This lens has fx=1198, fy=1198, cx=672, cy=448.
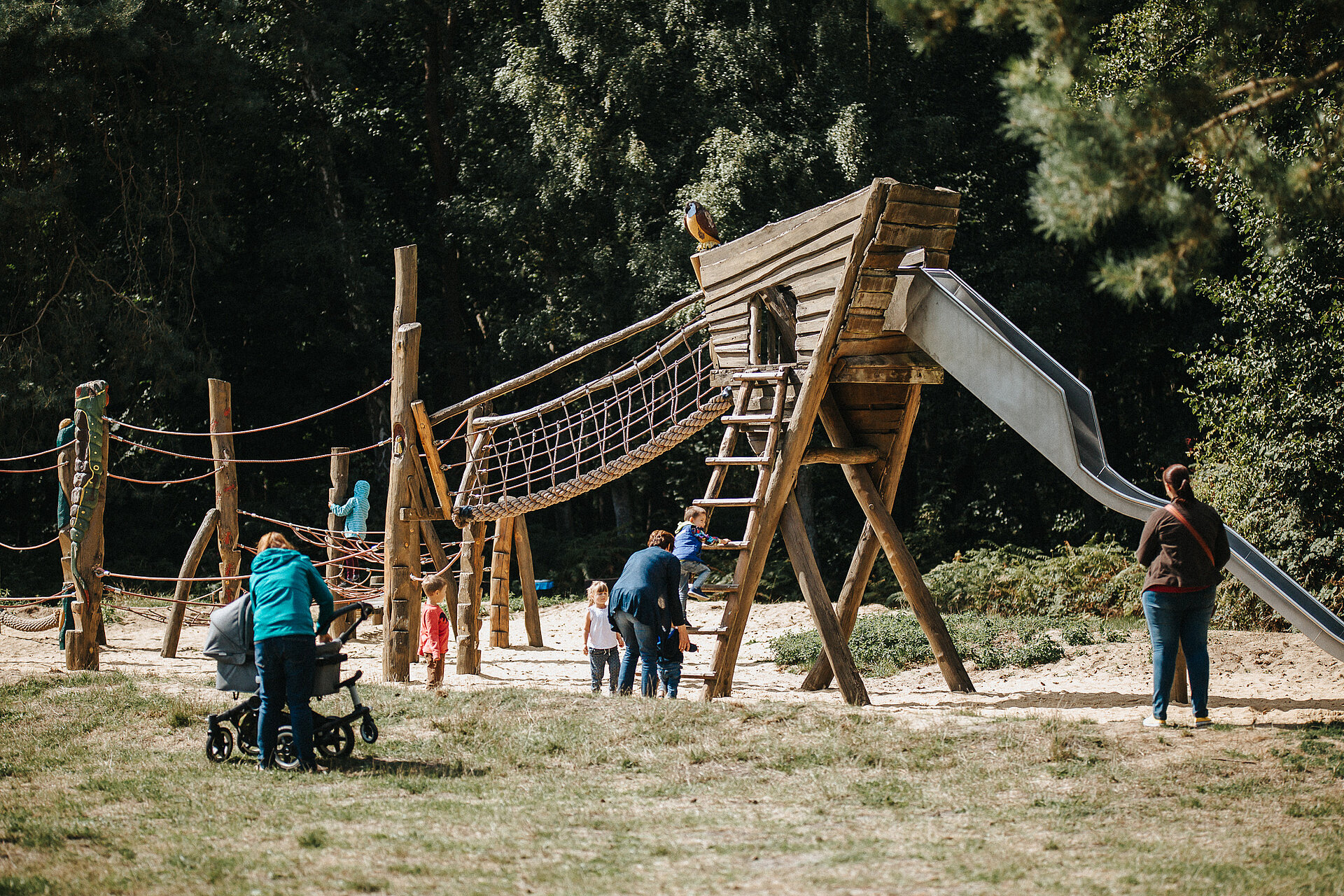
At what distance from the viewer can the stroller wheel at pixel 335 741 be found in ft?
21.6

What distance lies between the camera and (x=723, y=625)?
8.83m

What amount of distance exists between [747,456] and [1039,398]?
2174mm

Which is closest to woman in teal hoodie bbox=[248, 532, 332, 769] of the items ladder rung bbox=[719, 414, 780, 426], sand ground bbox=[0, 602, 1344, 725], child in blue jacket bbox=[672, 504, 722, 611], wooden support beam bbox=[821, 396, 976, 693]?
sand ground bbox=[0, 602, 1344, 725]

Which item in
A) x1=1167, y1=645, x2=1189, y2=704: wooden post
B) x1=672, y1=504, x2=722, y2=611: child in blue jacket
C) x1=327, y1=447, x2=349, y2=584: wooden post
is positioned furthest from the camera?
x1=327, y1=447, x2=349, y2=584: wooden post

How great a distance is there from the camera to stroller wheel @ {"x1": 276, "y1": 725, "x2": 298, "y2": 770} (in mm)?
6492

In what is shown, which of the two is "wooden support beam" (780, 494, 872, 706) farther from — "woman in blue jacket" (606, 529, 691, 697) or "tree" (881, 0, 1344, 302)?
"tree" (881, 0, 1344, 302)

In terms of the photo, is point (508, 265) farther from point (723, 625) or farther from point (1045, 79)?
point (1045, 79)

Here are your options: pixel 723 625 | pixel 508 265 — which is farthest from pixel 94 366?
pixel 723 625

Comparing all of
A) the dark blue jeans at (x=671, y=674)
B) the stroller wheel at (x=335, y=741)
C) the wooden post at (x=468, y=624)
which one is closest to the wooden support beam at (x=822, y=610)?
the dark blue jeans at (x=671, y=674)

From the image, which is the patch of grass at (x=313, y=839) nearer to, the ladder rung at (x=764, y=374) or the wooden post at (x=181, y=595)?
the ladder rung at (x=764, y=374)

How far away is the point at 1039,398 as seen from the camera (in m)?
8.02

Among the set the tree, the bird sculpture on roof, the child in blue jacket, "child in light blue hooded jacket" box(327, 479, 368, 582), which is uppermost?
the bird sculpture on roof

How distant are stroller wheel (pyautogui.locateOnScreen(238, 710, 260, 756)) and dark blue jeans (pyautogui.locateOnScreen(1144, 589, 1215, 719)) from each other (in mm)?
5208

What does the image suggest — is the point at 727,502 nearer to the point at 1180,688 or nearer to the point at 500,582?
the point at 1180,688
